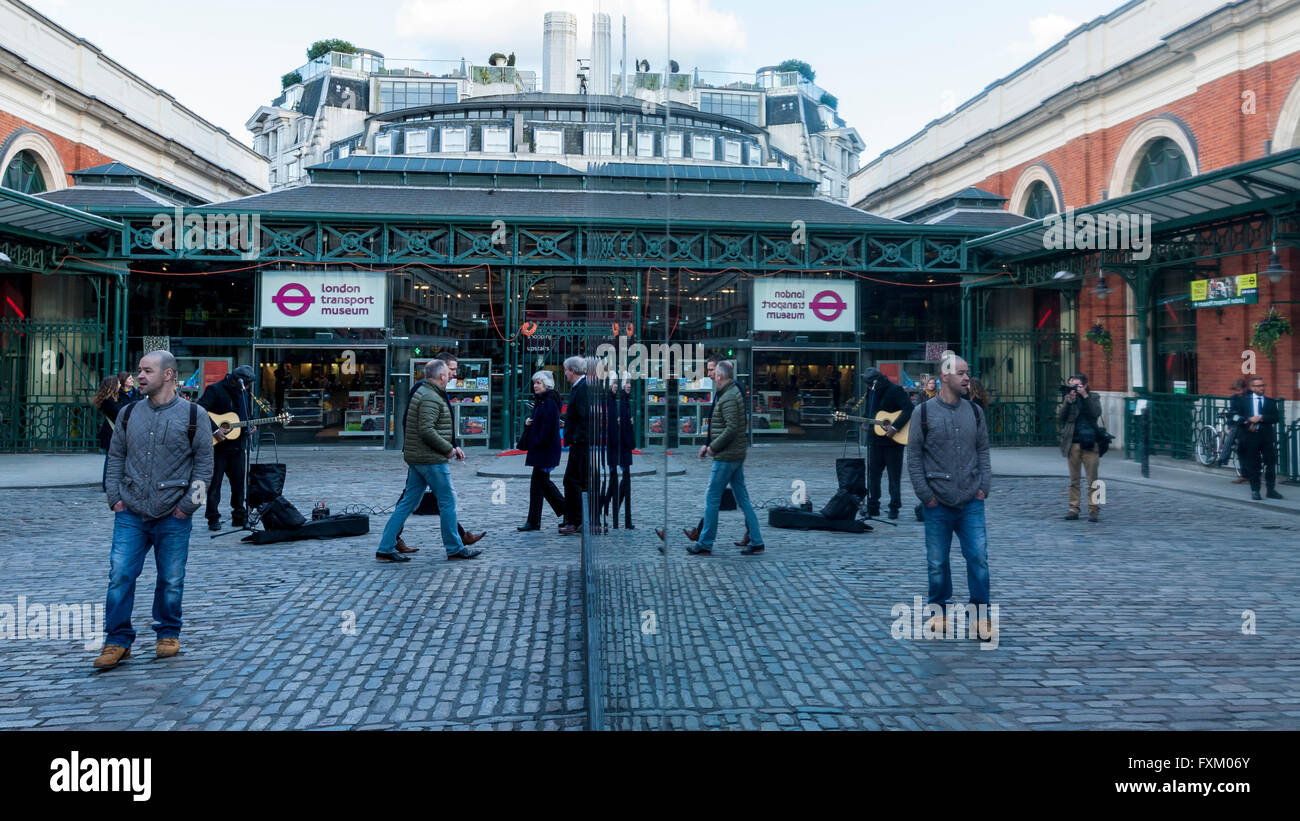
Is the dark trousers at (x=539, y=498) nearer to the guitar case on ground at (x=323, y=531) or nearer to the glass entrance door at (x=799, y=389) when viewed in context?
the guitar case on ground at (x=323, y=531)

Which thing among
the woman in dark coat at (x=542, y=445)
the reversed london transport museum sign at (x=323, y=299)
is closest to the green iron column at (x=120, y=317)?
the reversed london transport museum sign at (x=323, y=299)

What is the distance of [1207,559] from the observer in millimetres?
8406

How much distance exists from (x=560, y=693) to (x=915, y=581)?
3.95 metres

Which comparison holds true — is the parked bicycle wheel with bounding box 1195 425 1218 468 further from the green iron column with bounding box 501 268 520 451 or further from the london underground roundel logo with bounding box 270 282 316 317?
the london underground roundel logo with bounding box 270 282 316 317

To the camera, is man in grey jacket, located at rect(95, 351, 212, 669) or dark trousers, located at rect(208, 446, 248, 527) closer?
man in grey jacket, located at rect(95, 351, 212, 669)

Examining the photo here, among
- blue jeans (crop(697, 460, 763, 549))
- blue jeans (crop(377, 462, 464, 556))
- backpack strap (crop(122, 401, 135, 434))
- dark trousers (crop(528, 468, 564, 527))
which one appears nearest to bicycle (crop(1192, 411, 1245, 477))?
blue jeans (crop(697, 460, 763, 549))

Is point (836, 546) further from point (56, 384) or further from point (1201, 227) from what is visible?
point (56, 384)

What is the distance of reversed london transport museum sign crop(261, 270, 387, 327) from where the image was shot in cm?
2175

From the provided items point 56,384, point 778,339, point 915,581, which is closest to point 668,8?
point 915,581

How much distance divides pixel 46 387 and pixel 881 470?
21578mm

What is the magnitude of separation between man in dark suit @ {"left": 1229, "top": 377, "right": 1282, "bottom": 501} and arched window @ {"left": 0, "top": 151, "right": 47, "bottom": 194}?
28114 mm

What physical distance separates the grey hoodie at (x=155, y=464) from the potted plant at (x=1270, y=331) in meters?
17.9

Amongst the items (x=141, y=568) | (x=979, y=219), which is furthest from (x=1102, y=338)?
(x=141, y=568)

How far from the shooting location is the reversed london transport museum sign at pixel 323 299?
71.4ft
